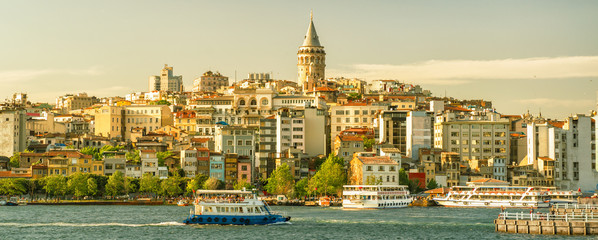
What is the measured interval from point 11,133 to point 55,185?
2356 centimetres

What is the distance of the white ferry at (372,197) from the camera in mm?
88875

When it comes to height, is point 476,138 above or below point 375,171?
above

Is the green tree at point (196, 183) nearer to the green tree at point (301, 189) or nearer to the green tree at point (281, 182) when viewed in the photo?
the green tree at point (281, 182)

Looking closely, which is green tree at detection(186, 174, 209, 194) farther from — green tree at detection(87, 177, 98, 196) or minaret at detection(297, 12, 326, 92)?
minaret at detection(297, 12, 326, 92)

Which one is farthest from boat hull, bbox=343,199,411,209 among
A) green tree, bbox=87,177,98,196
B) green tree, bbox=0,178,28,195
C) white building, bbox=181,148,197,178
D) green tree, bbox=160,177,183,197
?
green tree, bbox=0,178,28,195

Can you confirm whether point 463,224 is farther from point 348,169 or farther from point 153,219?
point 348,169

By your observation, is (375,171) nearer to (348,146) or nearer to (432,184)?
(432,184)

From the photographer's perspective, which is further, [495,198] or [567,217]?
[495,198]

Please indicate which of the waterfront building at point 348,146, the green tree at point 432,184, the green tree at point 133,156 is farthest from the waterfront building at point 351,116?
the green tree at point 133,156

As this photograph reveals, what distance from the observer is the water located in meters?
61.6

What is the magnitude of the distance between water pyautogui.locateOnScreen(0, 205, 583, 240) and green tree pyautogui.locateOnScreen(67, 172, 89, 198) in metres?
9.55

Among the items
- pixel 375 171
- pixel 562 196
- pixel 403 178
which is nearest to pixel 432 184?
pixel 403 178

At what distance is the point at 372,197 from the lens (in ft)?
294

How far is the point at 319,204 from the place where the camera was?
94062 millimetres
